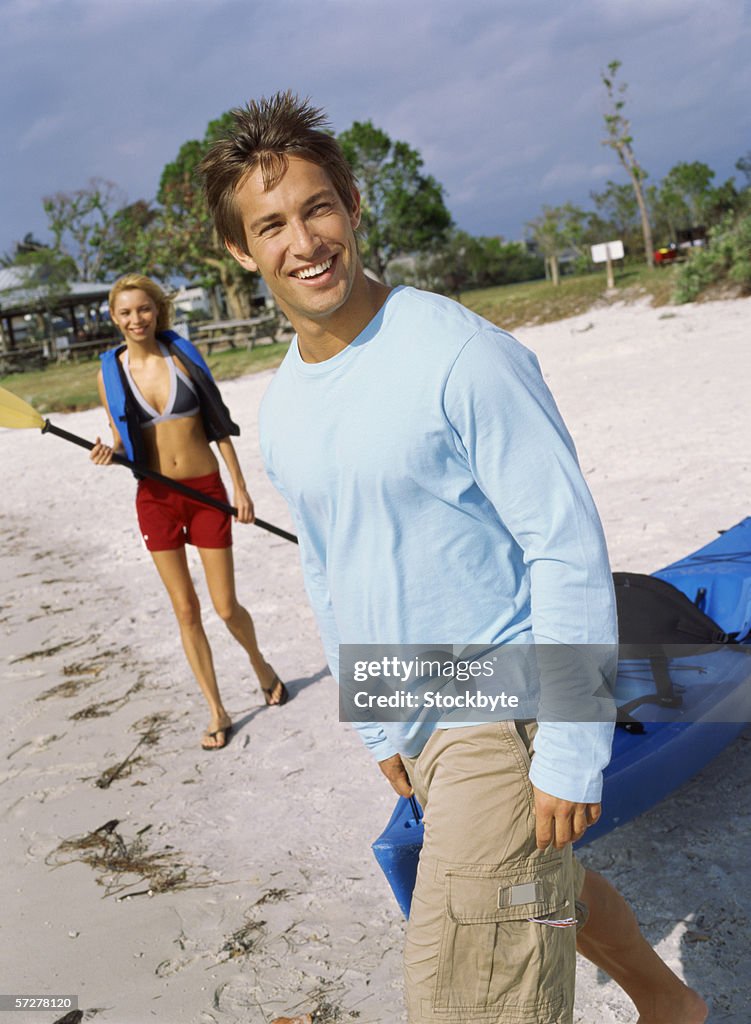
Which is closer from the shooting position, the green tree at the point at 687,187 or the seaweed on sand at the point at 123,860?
the seaweed on sand at the point at 123,860

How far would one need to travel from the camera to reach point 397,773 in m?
2.11

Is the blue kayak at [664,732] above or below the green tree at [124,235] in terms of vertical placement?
below

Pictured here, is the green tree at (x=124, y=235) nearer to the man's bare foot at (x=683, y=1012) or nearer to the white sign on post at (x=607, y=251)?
the white sign on post at (x=607, y=251)

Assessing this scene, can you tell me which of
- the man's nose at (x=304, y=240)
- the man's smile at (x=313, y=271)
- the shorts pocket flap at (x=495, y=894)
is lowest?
the shorts pocket flap at (x=495, y=894)

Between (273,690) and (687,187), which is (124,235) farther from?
(273,690)

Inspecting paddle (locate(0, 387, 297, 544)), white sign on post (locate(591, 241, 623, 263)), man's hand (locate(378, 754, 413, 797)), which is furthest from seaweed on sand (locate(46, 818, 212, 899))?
white sign on post (locate(591, 241, 623, 263))

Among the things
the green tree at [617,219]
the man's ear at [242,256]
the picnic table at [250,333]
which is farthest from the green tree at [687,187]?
the man's ear at [242,256]

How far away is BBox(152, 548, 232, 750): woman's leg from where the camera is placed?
4512 mm

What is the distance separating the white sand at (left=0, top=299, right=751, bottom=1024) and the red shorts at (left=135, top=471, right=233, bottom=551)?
3.37 feet

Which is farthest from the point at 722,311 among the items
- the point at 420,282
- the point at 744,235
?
the point at 420,282

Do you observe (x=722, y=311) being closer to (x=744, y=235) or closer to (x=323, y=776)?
(x=744, y=235)

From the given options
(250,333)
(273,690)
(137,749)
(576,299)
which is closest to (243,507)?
(273,690)

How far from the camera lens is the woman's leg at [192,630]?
451 centimetres

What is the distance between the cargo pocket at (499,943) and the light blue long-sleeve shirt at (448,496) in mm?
210
